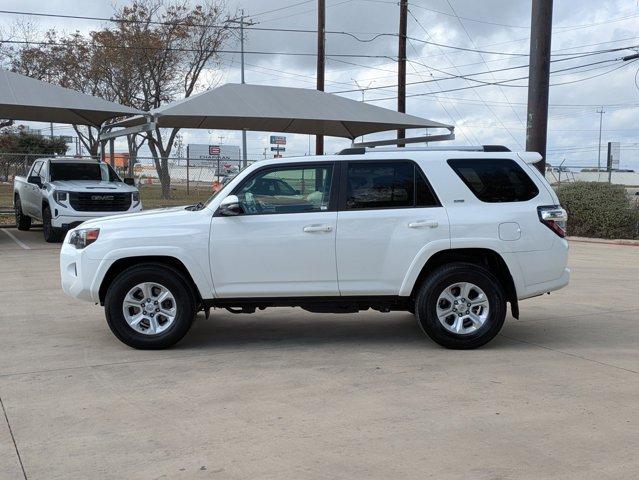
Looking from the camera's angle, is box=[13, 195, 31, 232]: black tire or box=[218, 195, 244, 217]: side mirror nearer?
box=[218, 195, 244, 217]: side mirror

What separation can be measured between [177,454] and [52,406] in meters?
1.32

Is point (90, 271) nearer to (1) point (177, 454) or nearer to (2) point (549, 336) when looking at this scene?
(1) point (177, 454)

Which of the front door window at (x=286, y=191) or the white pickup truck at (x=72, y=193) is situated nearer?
the front door window at (x=286, y=191)

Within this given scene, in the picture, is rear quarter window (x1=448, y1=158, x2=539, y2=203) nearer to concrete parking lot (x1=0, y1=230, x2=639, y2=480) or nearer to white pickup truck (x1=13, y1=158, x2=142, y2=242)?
concrete parking lot (x1=0, y1=230, x2=639, y2=480)

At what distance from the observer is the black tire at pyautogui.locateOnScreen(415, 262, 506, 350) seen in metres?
6.30

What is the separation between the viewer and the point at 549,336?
7102 millimetres

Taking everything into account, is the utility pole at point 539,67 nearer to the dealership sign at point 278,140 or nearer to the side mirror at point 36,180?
the side mirror at point 36,180

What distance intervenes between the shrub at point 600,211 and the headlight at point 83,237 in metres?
15.1

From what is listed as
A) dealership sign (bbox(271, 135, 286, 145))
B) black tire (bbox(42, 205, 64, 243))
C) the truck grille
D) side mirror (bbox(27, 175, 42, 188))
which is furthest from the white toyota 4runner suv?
dealership sign (bbox(271, 135, 286, 145))

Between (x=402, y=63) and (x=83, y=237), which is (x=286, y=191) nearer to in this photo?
(x=83, y=237)

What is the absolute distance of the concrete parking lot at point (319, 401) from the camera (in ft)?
12.9

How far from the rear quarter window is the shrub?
501 inches

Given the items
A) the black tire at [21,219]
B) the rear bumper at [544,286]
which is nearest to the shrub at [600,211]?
the rear bumper at [544,286]

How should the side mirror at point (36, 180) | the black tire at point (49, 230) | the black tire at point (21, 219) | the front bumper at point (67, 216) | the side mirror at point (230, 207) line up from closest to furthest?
the side mirror at point (230, 207), the front bumper at point (67, 216), the black tire at point (49, 230), the side mirror at point (36, 180), the black tire at point (21, 219)
